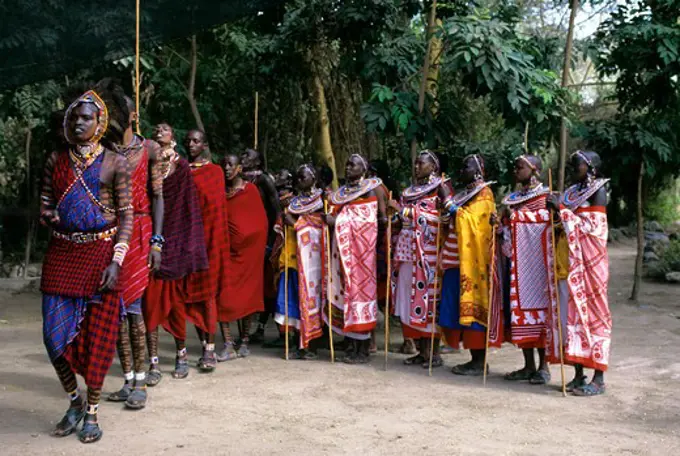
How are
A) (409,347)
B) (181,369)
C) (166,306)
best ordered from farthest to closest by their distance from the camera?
(409,347) < (181,369) < (166,306)

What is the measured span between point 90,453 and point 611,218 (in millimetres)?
19041

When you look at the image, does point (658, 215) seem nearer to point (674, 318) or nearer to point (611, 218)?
point (611, 218)

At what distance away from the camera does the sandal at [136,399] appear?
5305 mm

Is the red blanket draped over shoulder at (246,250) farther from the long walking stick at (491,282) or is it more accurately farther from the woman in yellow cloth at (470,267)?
the long walking stick at (491,282)

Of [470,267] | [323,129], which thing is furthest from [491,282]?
[323,129]

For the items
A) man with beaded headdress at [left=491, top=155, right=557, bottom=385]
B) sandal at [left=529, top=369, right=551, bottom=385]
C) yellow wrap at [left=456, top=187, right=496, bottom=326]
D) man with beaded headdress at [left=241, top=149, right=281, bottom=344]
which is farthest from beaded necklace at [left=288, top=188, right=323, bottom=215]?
sandal at [left=529, top=369, right=551, bottom=385]

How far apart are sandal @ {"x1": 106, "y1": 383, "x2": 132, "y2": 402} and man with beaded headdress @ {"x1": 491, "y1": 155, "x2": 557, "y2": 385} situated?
2862 mm

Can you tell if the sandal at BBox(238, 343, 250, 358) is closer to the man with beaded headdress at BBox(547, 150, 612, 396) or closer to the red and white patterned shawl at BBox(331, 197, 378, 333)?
the red and white patterned shawl at BBox(331, 197, 378, 333)

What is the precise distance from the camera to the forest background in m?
7.07

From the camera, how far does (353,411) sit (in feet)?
17.8

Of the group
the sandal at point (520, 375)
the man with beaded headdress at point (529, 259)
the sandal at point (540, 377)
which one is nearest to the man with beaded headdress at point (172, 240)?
the man with beaded headdress at point (529, 259)

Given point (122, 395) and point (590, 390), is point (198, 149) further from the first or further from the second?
point (590, 390)

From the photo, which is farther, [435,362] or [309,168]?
[309,168]

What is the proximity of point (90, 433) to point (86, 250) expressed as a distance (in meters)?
1.02
